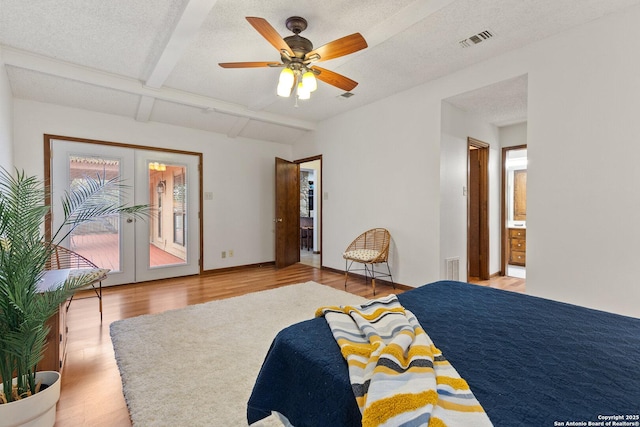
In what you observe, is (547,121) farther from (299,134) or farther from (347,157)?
(299,134)

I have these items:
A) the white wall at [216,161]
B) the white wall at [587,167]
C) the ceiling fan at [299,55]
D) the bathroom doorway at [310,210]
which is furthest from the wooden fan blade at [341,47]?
the bathroom doorway at [310,210]

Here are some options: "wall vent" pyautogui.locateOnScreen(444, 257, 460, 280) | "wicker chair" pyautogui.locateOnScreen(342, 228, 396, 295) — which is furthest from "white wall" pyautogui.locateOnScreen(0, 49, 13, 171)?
"wall vent" pyautogui.locateOnScreen(444, 257, 460, 280)

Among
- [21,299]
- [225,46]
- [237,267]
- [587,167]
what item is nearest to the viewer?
[21,299]

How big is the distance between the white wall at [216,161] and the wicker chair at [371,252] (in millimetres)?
2138

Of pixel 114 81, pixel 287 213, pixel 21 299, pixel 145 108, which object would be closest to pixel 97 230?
pixel 145 108

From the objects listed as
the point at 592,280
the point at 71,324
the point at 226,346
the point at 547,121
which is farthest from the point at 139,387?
the point at 547,121

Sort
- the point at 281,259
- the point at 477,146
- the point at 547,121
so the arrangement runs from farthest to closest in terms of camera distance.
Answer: the point at 281,259 < the point at 477,146 < the point at 547,121

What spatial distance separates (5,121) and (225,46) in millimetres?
2478

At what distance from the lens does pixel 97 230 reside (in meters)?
4.36

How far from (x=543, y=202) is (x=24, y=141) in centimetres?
610

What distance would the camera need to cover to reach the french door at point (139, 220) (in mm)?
4215

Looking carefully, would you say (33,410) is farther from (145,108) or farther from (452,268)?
(452,268)

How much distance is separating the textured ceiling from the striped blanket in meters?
2.47

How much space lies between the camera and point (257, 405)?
126cm
